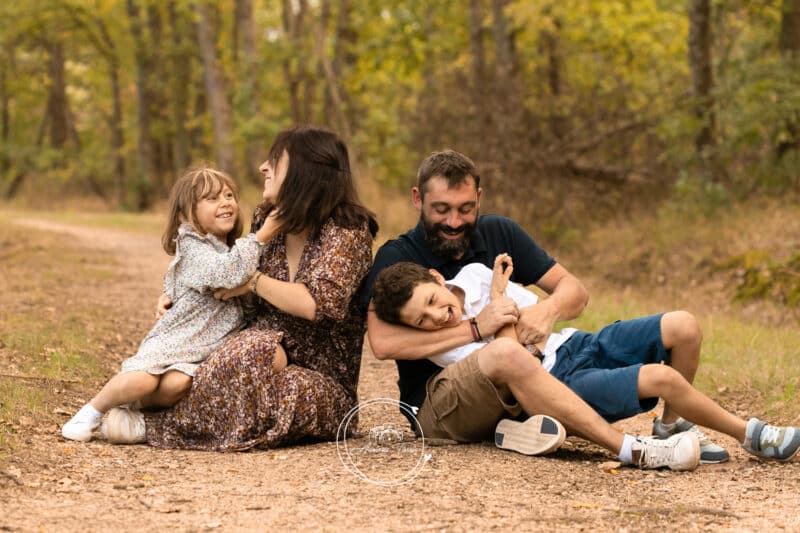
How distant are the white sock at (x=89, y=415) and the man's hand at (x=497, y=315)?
1.93 meters

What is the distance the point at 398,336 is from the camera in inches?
194

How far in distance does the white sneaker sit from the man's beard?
1708 millimetres

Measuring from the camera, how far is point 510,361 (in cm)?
469

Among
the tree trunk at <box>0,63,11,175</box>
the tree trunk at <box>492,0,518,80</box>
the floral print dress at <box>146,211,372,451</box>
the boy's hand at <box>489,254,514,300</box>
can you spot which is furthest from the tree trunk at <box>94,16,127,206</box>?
the boy's hand at <box>489,254,514,300</box>

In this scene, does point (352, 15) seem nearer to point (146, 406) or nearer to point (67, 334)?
point (67, 334)

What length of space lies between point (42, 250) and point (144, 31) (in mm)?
22456

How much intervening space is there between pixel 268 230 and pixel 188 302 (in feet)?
2.02

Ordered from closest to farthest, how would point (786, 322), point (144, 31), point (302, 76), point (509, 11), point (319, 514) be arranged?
1. point (319, 514)
2. point (786, 322)
3. point (509, 11)
4. point (302, 76)
5. point (144, 31)

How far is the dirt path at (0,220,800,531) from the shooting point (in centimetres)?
376

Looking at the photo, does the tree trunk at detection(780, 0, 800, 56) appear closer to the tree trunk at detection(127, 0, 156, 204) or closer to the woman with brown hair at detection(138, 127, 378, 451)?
the woman with brown hair at detection(138, 127, 378, 451)

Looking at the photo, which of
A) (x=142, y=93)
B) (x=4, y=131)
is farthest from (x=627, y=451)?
(x=4, y=131)

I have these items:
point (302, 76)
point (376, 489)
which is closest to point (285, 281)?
point (376, 489)

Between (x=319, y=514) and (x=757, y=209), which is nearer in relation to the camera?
(x=319, y=514)

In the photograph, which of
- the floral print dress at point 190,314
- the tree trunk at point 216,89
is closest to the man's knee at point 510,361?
the floral print dress at point 190,314
